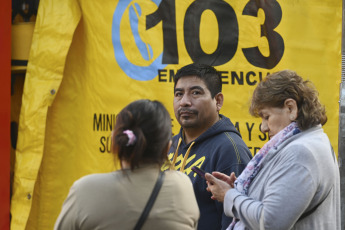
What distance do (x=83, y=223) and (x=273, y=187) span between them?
89 centimetres

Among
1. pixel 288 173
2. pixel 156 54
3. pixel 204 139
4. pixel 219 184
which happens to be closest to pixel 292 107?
pixel 288 173

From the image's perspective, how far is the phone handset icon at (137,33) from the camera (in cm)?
452

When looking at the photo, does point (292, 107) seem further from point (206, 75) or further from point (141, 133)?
point (206, 75)

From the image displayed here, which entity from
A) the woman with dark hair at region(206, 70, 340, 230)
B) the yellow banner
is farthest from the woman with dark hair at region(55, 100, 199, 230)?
the yellow banner

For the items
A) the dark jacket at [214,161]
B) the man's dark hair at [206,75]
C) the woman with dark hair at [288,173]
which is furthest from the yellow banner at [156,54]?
the woman with dark hair at [288,173]

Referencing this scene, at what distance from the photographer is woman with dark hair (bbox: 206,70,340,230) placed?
235 centimetres

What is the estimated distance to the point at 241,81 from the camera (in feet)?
15.0

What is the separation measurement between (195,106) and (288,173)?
1106 millimetres

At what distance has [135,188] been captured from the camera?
78.4 inches

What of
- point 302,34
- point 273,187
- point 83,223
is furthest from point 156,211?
point 302,34

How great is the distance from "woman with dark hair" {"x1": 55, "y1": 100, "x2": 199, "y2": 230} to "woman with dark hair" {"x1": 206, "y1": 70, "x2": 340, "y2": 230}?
1.39 ft

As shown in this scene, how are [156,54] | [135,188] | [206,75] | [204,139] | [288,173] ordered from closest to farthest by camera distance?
[135,188] → [288,173] → [204,139] → [206,75] → [156,54]

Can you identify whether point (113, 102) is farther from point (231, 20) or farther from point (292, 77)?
point (292, 77)

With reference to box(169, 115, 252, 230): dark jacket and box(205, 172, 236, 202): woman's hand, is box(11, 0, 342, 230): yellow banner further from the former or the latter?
box(205, 172, 236, 202): woman's hand
